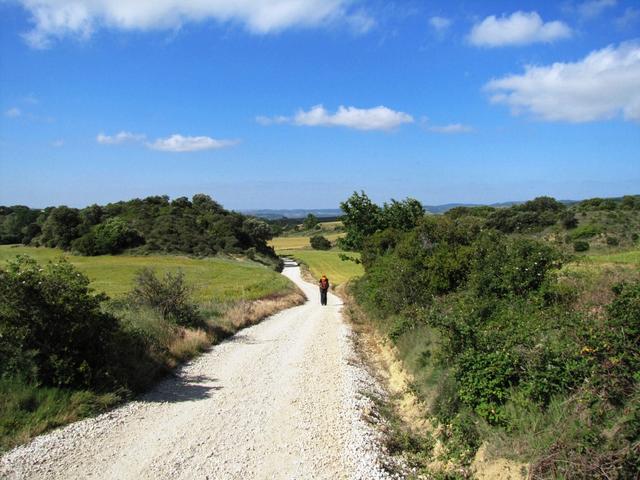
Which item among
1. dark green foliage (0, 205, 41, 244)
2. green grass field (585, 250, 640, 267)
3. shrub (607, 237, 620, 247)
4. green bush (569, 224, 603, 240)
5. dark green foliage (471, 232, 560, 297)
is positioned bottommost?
shrub (607, 237, 620, 247)

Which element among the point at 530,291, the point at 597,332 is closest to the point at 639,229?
the point at 530,291

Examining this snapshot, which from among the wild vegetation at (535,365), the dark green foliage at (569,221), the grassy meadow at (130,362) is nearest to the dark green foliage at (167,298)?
the grassy meadow at (130,362)

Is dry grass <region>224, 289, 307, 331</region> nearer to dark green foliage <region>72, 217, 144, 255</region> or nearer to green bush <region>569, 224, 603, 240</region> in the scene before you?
green bush <region>569, 224, 603, 240</region>

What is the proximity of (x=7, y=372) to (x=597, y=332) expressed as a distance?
362 inches

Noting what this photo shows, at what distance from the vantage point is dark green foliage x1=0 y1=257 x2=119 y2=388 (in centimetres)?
846

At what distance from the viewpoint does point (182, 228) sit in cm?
8681

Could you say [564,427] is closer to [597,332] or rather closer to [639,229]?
[597,332]

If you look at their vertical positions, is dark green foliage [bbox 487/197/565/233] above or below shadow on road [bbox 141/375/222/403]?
above

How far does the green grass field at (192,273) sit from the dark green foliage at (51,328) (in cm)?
2292

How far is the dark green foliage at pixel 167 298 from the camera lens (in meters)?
16.5

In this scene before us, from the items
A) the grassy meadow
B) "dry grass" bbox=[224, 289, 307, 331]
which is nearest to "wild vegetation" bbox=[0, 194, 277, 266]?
"dry grass" bbox=[224, 289, 307, 331]

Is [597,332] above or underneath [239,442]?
above

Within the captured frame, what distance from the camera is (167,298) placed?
1667 cm

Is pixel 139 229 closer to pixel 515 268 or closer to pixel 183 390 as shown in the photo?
pixel 183 390
